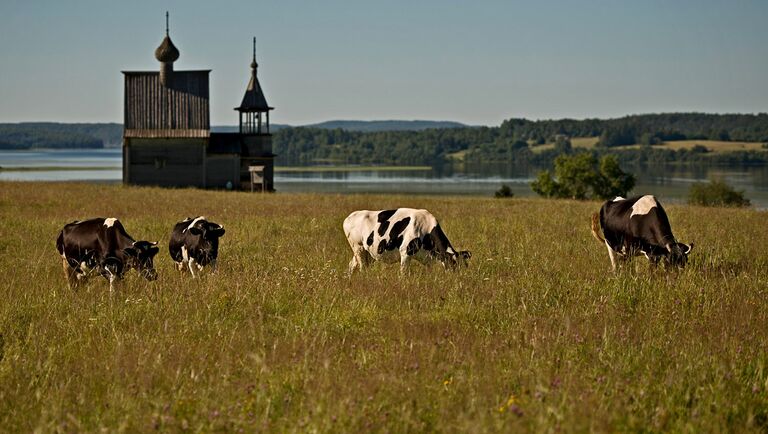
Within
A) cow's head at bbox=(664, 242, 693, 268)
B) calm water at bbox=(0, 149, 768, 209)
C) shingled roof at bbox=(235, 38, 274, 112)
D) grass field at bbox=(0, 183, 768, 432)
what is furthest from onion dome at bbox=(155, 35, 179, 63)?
cow's head at bbox=(664, 242, 693, 268)

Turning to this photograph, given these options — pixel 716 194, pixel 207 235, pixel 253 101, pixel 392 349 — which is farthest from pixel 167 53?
pixel 392 349

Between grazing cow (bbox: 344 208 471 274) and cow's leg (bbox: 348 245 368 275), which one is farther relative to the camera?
cow's leg (bbox: 348 245 368 275)

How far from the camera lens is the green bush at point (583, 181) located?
86.6 m

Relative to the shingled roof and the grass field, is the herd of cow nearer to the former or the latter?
the grass field

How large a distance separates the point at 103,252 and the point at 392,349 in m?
6.20

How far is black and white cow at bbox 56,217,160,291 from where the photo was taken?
39.2ft

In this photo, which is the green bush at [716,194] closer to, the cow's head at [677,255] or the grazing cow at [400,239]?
the cow's head at [677,255]

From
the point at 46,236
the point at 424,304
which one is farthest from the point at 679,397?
the point at 46,236

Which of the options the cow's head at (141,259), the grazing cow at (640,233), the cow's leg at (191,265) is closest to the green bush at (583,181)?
the grazing cow at (640,233)

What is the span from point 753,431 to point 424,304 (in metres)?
4.59

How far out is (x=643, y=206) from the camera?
45.7ft

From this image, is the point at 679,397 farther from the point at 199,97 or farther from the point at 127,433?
the point at 199,97

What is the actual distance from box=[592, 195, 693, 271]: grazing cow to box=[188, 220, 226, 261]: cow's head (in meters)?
6.58

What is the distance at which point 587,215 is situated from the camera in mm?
27531
